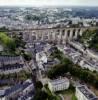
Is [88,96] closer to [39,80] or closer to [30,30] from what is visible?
[39,80]

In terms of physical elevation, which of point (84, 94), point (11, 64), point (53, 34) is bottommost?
point (11, 64)

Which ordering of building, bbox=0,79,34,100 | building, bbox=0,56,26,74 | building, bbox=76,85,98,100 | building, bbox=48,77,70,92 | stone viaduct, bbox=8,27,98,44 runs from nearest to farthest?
building, bbox=76,85,98,100, building, bbox=0,79,34,100, building, bbox=48,77,70,92, building, bbox=0,56,26,74, stone viaduct, bbox=8,27,98,44

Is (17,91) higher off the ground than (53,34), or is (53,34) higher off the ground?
(53,34)

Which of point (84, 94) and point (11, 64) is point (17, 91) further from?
point (11, 64)

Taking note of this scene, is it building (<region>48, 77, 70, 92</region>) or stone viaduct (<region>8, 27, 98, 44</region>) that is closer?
building (<region>48, 77, 70, 92</region>)

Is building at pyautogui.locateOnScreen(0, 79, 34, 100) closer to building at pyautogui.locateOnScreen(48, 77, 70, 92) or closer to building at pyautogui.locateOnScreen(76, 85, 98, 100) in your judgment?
building at pyautogui.locateOnScreen(48, 77, 70, 92)

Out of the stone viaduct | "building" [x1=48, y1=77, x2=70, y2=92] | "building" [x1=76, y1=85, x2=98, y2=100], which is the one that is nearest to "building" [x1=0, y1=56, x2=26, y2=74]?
"building" [x1=48, y1=77, x2=70, y2=92]

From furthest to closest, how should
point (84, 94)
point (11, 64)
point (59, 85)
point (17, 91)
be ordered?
point (11, 64) < point (59, 85) < point (17, 91) < point (84, 94)

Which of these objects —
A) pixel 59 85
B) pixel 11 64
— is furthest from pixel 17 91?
pixel 11 64

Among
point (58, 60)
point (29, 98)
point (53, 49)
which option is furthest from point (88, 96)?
point (53, 49)

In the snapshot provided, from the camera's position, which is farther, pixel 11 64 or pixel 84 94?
pixel 11 64

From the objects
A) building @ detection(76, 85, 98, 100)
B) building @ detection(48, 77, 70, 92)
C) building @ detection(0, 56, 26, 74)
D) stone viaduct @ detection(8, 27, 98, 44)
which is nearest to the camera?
building @ detection(76, 85, 98, 100)

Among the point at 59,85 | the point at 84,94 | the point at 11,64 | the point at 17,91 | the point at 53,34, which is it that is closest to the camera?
the point at 84,94
